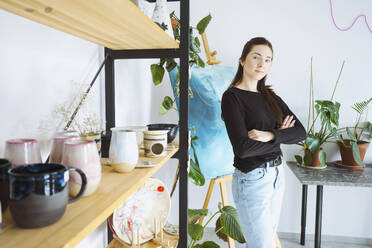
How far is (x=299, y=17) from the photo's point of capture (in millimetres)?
2395

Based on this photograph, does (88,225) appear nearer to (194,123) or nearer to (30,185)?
(30,185)

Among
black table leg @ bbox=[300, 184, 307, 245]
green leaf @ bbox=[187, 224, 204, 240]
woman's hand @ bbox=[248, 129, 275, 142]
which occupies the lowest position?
black table leg @ bbox=[300, 184, 307, 245]

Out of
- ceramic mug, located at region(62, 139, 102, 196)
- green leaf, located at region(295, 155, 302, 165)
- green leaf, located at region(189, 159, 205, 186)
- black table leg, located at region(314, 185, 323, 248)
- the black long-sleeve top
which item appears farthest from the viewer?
green leaf, located at region(295, 155, 302, 165)

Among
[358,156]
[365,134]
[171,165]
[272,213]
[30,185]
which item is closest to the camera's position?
[30,185]

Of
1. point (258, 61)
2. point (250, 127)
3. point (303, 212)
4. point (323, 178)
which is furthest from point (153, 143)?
point (303, 212)

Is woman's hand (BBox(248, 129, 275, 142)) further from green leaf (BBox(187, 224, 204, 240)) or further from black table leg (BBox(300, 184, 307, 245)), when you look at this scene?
black table leg (BBox(300, 184, 307, 245))

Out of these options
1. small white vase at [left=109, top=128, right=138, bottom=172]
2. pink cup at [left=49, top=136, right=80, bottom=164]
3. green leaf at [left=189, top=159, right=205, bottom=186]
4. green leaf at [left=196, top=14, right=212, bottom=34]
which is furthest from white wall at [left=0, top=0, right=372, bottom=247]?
pink cup at [left=49, top=136, right=80, bottom=164]

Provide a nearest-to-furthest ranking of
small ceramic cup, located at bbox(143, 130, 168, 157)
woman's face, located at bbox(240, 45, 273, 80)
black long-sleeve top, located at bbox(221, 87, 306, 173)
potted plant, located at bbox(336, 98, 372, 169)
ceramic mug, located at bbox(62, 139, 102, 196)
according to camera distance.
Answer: ceramic mug, located at bbox(62, 139, 102, 196)
small ceramic cup, located at bbox(143, 130, 168, 157)
black long-sleeve top, located at bbox(221, 87, 306, 173)
woman's face, located at bbox(240, 45, 273, 80)
potted plant, located at bbox(336, 98, 372, 169)

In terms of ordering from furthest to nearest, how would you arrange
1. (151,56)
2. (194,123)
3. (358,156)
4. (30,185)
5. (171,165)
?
(171,165)
(358,156)
(194,123)
(151,56)
(30,185)

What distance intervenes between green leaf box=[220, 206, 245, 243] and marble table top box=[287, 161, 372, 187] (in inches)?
22.4

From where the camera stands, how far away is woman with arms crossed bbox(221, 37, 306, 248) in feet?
4.68

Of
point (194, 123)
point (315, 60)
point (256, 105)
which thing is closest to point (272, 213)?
point (256, 105)

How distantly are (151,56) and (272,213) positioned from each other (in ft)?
3.63

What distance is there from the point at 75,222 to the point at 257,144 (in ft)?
3.65
